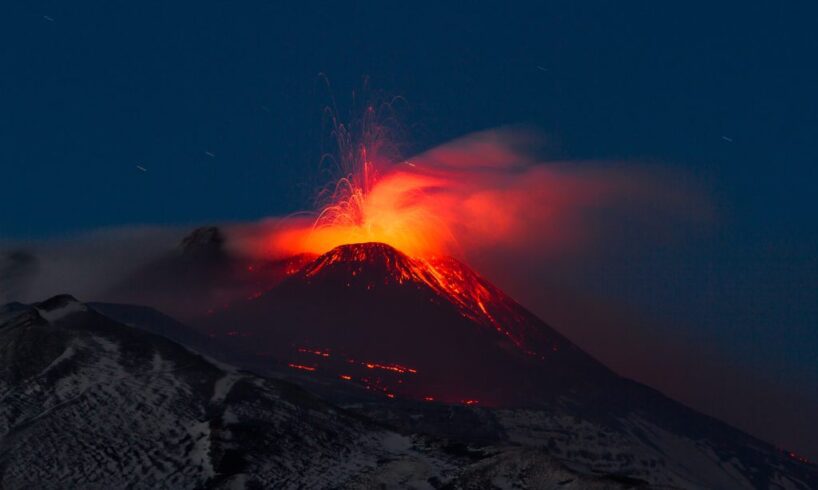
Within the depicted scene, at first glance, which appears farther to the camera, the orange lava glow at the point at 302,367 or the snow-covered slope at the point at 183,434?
the orange lava glow at the point at 302,367

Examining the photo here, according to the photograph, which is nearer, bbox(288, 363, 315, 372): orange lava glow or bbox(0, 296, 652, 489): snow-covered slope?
bbox(0, 296, 652, 489): snow-covered slope

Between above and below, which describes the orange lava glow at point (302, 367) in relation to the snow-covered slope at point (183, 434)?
above

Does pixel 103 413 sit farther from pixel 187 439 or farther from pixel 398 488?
pixel 398 488

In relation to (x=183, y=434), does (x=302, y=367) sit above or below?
above

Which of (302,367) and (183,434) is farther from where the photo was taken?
(302,367)

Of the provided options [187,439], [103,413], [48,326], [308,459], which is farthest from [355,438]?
[48,326]

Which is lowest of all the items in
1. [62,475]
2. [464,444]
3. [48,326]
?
[62,475]

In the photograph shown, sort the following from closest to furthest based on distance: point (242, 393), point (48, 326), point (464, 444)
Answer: point (464, 444) < point (242, 393) < point (48, 326)

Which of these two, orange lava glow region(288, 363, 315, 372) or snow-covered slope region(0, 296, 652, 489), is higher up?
orange lava glow region(288, 363, 315, 372)
